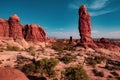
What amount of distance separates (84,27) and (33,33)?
30.1 m

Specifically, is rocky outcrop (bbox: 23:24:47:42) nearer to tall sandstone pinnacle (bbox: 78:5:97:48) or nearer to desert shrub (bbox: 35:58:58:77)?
tall sandstone pinnacle (bbox: 78:5:97:48)

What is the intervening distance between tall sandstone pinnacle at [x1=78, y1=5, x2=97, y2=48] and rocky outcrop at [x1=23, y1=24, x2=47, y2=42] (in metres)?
28.1

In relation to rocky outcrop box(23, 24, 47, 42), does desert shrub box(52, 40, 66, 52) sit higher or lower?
lower

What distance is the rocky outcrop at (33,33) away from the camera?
3415 inches

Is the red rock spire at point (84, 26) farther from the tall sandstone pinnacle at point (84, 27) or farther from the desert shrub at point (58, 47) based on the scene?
the desert shrub at point (58, 47)

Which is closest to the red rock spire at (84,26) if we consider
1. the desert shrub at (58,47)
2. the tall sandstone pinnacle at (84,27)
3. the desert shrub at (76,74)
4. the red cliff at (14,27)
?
the tall sandstone pinnacle at (84,27)

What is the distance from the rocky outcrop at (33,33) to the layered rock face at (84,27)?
28.1 meters

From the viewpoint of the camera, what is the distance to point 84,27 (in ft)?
235

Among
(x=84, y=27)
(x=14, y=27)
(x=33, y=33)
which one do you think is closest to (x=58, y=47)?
(x=33, y=33)

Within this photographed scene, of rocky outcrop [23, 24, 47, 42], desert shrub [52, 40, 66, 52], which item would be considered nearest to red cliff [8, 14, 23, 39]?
rocky outcrop [23, 24, 47, 42]

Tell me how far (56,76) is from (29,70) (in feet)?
19.2

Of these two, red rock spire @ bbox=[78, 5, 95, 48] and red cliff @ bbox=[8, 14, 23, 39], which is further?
red cliff @ bbox=[8, 14, 23, 39]

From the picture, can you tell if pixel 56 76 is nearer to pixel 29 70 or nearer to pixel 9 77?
pixel 29 70

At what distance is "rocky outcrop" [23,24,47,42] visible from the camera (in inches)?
3415
